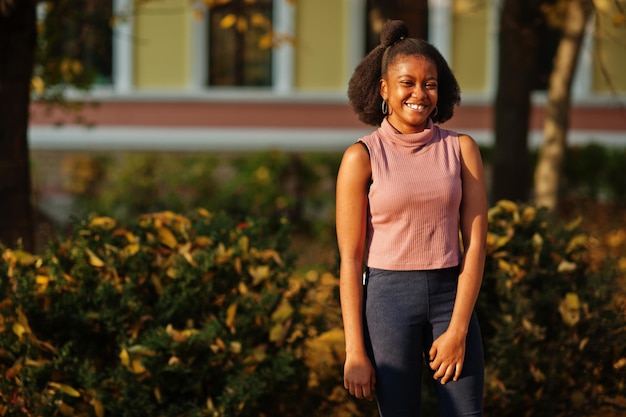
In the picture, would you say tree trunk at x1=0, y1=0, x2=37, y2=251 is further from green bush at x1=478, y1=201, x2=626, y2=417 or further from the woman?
the woman

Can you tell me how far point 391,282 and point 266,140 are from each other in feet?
46.9

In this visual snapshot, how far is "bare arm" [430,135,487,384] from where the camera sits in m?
3.53

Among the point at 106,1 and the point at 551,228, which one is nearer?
the point at 551,228

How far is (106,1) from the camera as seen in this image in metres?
9.59

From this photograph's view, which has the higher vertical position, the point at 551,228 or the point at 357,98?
the point at 357,98

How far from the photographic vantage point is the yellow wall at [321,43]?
58.7 ft

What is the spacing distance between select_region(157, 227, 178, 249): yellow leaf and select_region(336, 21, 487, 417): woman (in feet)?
5.28

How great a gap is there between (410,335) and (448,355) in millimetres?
143

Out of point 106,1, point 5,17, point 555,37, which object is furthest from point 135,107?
point 5,17

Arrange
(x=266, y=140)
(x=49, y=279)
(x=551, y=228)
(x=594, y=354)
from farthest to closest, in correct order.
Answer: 1. (x=266, y=140)
2. (x=551, y=228)
3. (x=594, y=354)
4. (x=49, y=279)

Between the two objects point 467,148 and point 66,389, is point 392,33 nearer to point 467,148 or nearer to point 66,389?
point 467,148

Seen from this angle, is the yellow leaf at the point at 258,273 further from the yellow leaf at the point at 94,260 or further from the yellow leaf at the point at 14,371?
the yellow leaf at the point at 14,371

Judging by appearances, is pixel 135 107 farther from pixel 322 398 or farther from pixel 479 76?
pixel 322 398

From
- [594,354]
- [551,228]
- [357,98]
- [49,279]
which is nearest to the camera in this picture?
[357,98]
